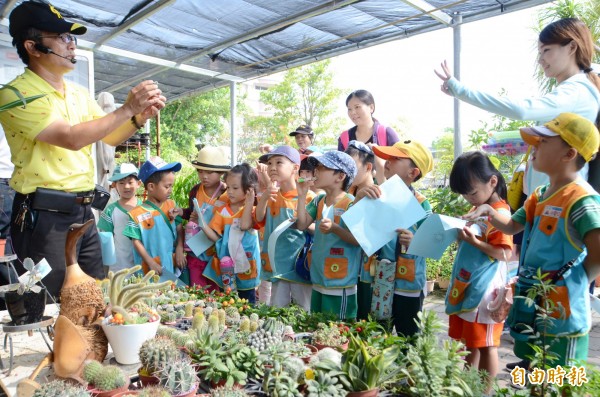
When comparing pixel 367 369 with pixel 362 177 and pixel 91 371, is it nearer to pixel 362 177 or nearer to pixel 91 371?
pixel 91 371

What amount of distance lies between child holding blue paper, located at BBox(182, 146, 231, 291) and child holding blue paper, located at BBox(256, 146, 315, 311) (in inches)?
20.3

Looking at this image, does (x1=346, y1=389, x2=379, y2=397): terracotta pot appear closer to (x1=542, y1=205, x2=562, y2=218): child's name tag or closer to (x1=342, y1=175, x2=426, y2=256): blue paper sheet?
(x1=542, y1=205, x2=562, y2=218): child's name tag

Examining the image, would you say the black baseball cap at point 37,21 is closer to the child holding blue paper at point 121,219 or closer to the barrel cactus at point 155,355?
the barrel cactus at point 155,355

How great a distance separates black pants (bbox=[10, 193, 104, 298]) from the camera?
2322mm

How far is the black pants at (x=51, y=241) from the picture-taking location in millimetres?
2322

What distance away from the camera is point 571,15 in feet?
23.4

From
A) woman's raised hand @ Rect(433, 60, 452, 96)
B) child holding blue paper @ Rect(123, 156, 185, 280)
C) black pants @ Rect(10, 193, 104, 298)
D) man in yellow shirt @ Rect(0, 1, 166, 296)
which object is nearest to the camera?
man in yellow shirt @ Rect(0, 1, 166, 296)

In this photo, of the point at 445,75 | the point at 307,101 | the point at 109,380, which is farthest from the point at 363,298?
the point at 307,101

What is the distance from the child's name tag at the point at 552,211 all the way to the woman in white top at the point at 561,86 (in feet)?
1.92

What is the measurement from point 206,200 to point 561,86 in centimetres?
295

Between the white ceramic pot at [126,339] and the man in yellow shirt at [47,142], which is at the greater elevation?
the man in yellow shirt at [47,142]

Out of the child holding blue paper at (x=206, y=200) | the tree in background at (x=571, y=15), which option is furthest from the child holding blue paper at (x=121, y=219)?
the tree in background at (x=571, y=15)

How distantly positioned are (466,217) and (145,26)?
16.2ft

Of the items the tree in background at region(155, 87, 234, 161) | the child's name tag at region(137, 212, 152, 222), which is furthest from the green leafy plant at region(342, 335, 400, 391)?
the tree in background at region(155, 87, 234, 161)
